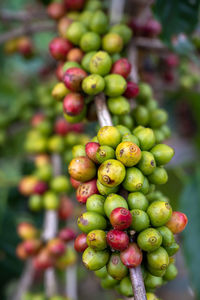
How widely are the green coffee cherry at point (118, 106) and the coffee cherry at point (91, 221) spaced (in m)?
0.45

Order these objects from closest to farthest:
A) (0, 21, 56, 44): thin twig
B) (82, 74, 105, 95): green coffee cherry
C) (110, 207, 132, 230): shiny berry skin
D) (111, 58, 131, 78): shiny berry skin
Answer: (110, 207, 132, 230): shiny berry skin < (82, 74, 105, 95): green coffee cherry < (111, 58, 131, 78): shiny berry skin < (0, 21, 56, 44): thin twig

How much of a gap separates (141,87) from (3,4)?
2.92 metres

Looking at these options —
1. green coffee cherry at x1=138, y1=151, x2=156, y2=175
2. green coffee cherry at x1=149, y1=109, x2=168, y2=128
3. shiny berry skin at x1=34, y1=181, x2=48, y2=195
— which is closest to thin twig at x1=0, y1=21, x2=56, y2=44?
shiny berry skin at x1=34, y1=181, x2=48, y2=195

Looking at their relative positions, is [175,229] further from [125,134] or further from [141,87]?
[141,87]

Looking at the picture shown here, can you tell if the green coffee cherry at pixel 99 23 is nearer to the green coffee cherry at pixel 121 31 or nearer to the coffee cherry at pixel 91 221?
the green coffee cherry at pixel 121 31

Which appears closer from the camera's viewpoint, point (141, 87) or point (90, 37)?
point (90, 37)

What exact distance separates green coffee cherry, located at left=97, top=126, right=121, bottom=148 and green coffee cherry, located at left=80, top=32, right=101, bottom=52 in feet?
1.74

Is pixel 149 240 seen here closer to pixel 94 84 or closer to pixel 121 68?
pixel 94 84

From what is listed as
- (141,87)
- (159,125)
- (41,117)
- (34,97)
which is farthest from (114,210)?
(34,97)

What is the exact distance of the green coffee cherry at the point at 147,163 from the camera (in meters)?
0.99

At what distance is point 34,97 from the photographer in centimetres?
270

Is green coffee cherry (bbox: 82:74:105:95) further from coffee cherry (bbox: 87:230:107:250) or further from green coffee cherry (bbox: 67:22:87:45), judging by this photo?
coffee cherry (bbox: 87:230:107:250)

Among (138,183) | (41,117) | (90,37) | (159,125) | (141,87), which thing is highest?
(41,117)

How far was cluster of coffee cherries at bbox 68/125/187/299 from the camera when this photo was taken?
0.89 metres
